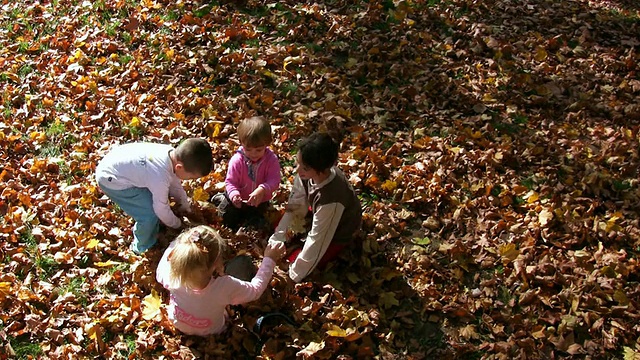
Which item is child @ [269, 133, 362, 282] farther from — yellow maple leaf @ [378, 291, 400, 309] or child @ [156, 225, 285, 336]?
yellow maple leaf @ [378, 291, 400, 309]

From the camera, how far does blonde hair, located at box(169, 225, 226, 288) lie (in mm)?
3092

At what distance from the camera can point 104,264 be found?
13.5 feet

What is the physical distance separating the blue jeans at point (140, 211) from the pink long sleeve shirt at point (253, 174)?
610 millimetres

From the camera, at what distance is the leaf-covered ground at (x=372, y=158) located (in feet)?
12.3

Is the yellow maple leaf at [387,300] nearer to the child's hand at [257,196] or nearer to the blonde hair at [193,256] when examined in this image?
the child's hand at [257,196]

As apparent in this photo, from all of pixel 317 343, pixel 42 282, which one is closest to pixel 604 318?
pixel 317 343

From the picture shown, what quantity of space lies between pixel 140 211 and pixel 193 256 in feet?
4.06

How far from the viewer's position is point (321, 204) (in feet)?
12.4

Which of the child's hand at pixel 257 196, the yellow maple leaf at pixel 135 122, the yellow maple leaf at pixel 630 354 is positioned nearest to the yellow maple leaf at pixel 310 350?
the child's hand at pixel 257 196

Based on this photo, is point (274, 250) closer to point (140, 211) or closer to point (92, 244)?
point (140, 211)

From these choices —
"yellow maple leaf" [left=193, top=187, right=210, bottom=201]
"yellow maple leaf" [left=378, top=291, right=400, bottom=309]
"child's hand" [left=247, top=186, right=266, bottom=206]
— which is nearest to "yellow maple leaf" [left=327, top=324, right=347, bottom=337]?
"yellow maple leaf" [left=378, top=291, right=400, bottom=309]

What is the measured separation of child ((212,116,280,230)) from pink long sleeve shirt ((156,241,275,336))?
738 mm

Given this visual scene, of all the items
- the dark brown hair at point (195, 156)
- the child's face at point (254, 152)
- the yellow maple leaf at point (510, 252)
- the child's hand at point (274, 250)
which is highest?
the dark brown hair at point (195, 156)

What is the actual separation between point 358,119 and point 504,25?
2.71 m
